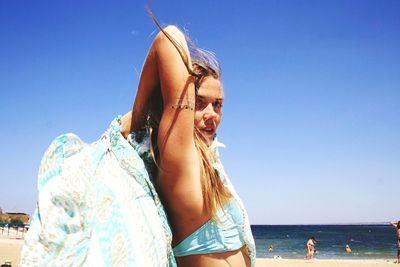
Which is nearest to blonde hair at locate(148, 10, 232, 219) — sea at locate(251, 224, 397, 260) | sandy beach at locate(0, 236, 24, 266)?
sandy beach at locate(0, 236, 24, 266)

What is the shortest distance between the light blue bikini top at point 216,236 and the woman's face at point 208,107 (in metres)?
0.51

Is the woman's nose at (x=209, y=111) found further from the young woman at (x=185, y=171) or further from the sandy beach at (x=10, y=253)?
the sandy beach at (x=10, y=253)

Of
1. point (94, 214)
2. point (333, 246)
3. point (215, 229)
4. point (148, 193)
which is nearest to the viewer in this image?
point (94, 214)

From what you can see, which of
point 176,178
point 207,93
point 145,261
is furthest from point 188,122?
point 207,93

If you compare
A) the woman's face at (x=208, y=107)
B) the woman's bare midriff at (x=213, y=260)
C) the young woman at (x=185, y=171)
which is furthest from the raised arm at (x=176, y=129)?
the woman's face at (x=208, y=107)

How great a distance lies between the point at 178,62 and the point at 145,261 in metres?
0.72

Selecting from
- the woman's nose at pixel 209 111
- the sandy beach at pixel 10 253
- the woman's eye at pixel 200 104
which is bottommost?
the woman's nose at pixel 209 111

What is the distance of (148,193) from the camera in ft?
4.94

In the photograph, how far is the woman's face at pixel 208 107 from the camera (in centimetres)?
219

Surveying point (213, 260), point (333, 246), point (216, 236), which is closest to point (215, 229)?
point (216, 236)

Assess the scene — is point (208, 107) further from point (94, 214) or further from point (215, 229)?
point (94, 214)

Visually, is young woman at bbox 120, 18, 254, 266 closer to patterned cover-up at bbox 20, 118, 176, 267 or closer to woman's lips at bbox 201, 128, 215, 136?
patterned cover-up at bbox 20, 118, 176, 267

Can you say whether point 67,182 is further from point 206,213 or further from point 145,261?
point 206,213

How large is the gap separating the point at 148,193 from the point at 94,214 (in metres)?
0.25
